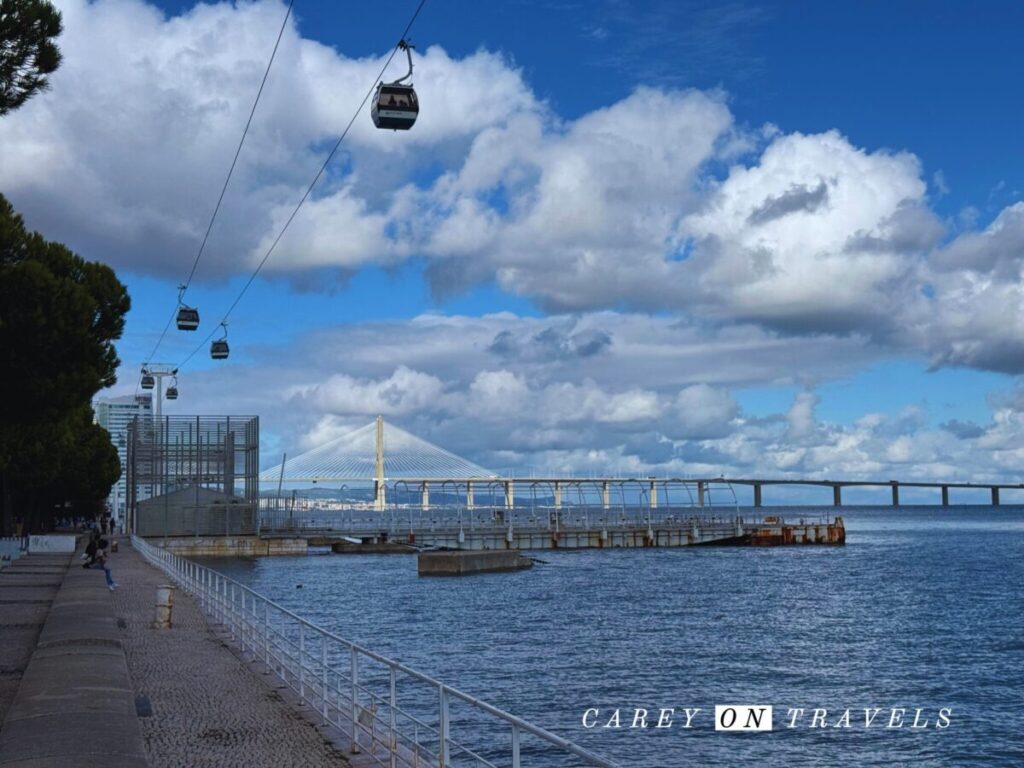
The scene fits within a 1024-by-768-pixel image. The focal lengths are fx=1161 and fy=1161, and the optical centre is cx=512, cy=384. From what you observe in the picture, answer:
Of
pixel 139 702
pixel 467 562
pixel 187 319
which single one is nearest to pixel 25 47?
pixel 139 702

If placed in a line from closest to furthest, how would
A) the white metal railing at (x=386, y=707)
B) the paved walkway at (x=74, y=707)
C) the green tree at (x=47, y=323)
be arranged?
1. the white metal railing at (x=386, y=707)
2. the paved walkway at (x=74, y=707)
3. the green tree at (x=47, y=323)

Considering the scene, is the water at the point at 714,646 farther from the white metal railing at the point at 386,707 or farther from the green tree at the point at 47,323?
the green tree at the point at 47,323

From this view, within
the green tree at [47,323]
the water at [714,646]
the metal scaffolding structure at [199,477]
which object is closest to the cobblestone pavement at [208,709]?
the green tree at [47,323]

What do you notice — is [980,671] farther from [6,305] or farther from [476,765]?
[6,305]

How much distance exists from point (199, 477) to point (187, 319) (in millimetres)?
45288

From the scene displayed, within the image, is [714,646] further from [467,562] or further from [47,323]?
[467,562]

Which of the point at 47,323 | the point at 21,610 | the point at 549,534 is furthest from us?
the point at 549,534

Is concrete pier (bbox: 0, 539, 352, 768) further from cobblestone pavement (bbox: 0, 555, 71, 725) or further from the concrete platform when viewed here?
the concrete platform

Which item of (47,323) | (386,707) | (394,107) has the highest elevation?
(394,107)

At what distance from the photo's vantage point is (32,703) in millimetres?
14055

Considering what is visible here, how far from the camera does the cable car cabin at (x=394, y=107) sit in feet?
50.2

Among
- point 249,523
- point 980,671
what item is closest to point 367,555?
point 249,523

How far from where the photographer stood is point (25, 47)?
17500 millimetres

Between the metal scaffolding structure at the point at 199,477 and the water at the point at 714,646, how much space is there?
21.7 ft
